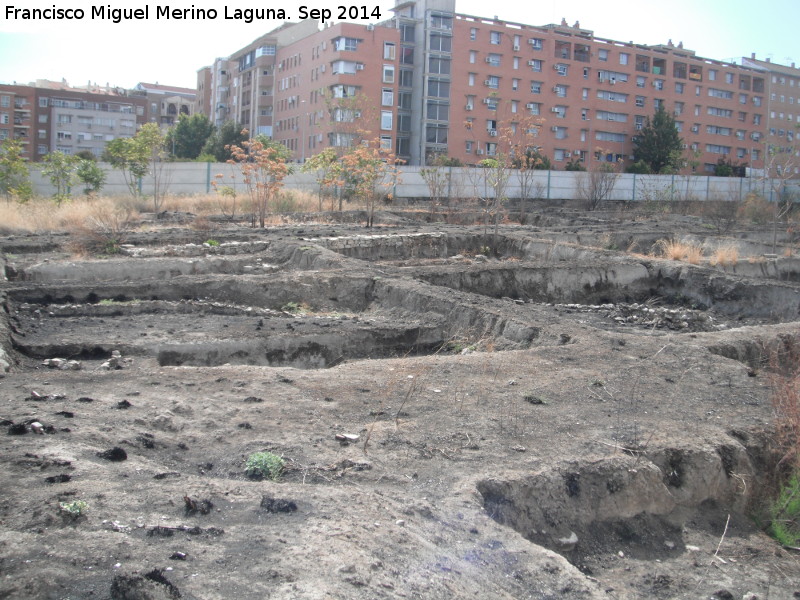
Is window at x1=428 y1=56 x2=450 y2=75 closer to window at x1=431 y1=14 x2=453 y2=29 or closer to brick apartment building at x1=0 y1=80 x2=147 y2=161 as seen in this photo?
window at x1=431 y1=14 x2=453 y2=29

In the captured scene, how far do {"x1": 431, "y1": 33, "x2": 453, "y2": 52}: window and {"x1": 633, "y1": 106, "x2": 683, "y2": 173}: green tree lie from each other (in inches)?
702

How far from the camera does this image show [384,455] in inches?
199

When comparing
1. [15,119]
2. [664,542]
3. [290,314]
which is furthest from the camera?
[15,119]

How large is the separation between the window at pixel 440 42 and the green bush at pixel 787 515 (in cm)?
5949

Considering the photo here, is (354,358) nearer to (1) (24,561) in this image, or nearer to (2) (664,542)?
(2) (664,542)

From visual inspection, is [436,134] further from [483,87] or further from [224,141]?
[224,141]

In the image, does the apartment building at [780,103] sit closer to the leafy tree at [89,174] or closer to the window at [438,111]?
the window at [438,111]

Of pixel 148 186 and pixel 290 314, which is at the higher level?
pixel 148 186

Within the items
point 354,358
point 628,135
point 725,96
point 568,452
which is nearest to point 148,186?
point 354,358

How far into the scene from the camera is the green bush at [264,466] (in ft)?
15.2

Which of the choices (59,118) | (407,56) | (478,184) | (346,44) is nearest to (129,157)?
(478,184)

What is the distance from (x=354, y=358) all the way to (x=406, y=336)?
0.85 metres

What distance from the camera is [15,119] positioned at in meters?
85.1

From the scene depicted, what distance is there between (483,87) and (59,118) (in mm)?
50119
